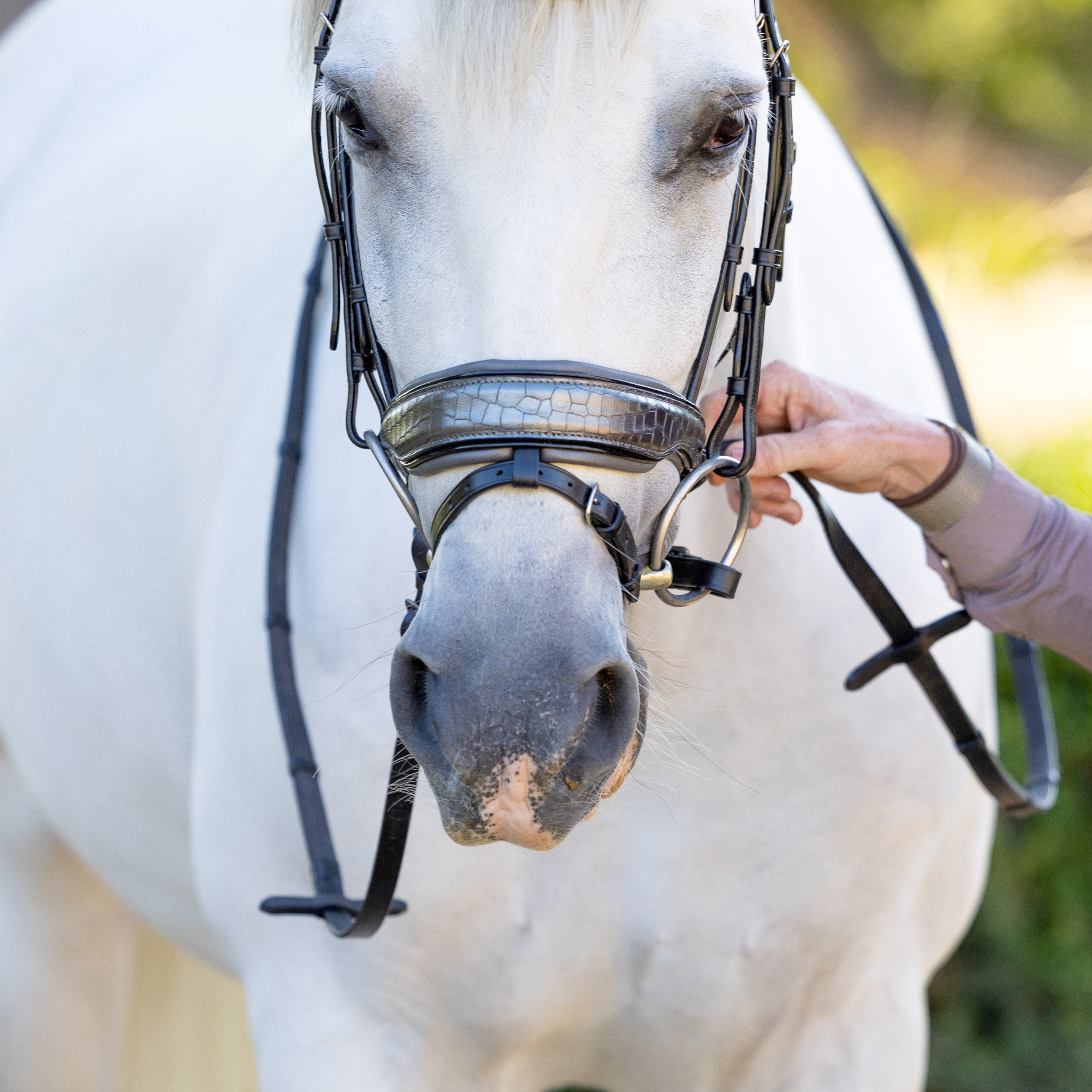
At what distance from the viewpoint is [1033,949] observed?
3.12 meters

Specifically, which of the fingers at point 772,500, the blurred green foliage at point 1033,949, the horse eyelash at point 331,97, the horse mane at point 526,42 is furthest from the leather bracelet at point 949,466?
the blurred green foliage at point 1033,949

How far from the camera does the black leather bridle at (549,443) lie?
0.92 meters

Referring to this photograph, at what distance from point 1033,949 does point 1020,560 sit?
2.20 meters

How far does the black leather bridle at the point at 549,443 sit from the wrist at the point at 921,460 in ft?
0.23

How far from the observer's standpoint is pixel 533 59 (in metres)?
0.93

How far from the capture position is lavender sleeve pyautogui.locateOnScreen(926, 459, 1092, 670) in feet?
4.18

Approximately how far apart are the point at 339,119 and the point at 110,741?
1209 millimetres

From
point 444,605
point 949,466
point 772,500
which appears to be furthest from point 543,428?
point 949,466

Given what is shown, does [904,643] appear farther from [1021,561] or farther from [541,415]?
[541,415]

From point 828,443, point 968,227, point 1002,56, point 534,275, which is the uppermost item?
point 534,275

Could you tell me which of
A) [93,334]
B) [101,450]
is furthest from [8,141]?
[101,450]

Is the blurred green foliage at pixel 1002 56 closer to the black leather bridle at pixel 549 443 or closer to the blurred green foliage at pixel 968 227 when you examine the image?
the blurred green foliage at pixel 968 227

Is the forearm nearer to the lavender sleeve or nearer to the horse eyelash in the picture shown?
the lavender sleeve

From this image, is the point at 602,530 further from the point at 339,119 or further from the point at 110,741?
the point at 110,741
